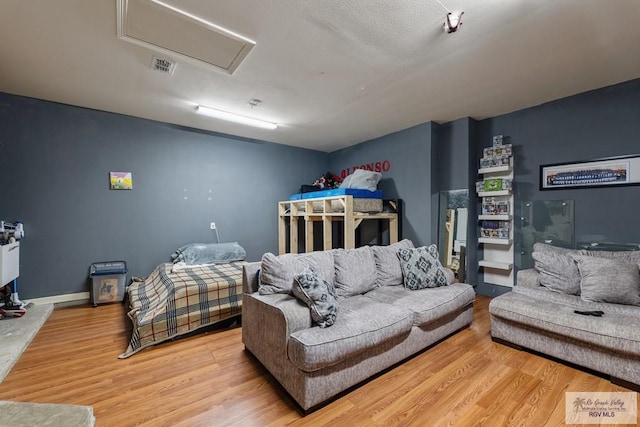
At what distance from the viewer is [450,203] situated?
3.98 metres

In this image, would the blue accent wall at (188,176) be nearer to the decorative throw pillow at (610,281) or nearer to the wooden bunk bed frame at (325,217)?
the wooden bunk bed frame at (325,217)

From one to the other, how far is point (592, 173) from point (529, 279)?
4.74 feet

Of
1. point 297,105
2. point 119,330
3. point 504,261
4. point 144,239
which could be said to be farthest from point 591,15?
point 144,239

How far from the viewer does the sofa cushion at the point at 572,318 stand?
73.0 inches

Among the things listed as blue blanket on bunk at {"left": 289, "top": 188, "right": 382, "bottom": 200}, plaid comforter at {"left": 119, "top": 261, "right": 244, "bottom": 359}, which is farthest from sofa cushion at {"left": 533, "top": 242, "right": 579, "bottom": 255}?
plaid comforter at {"left": 119, "top": 261, "right": 244, "bottom": 359}

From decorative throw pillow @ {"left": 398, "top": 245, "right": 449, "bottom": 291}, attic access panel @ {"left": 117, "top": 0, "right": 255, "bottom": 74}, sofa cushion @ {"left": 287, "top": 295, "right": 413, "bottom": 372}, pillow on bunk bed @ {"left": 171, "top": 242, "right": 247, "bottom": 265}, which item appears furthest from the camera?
pillow on bunk bed @ {"left": 171, "top": 242, "right": 247, "bottom": 265}

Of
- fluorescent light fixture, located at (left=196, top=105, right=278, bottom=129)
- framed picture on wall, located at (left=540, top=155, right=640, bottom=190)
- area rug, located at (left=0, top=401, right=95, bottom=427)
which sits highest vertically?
fluorescent light fixture, located at (left=196, top=105, right=278, bottom=129)

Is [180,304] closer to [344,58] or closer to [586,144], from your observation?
[344,58]

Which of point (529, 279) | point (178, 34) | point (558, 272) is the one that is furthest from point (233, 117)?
point (558, 272)

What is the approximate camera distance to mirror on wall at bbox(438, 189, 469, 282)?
3.78m

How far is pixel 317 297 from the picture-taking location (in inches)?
74.3

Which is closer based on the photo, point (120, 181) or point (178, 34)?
point (178, 34)

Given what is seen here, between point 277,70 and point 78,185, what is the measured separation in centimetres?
312

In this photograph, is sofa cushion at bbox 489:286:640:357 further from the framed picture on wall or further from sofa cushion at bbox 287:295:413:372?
the framed picture on wall
